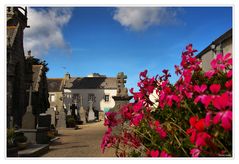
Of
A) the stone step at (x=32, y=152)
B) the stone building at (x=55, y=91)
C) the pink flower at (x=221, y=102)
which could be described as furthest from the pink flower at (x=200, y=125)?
the stone building at (x=55, y=91)

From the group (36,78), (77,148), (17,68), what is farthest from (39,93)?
(77,148)

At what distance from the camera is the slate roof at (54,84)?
210 ft

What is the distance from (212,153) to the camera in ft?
6.82

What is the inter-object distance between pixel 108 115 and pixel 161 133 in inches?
36.2

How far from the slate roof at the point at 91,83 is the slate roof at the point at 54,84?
1.83 m

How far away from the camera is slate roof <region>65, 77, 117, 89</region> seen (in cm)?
6395

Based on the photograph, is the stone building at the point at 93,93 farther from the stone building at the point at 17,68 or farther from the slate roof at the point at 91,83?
the stone building at the point at 17,68

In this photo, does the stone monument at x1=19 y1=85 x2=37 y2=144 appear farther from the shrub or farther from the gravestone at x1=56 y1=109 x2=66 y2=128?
the gravestone at x1=56 y1=109 x2=66 y2=128

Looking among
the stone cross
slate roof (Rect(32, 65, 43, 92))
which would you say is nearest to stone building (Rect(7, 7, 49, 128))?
slate roof (Rect(32, 65, 43, 92))
